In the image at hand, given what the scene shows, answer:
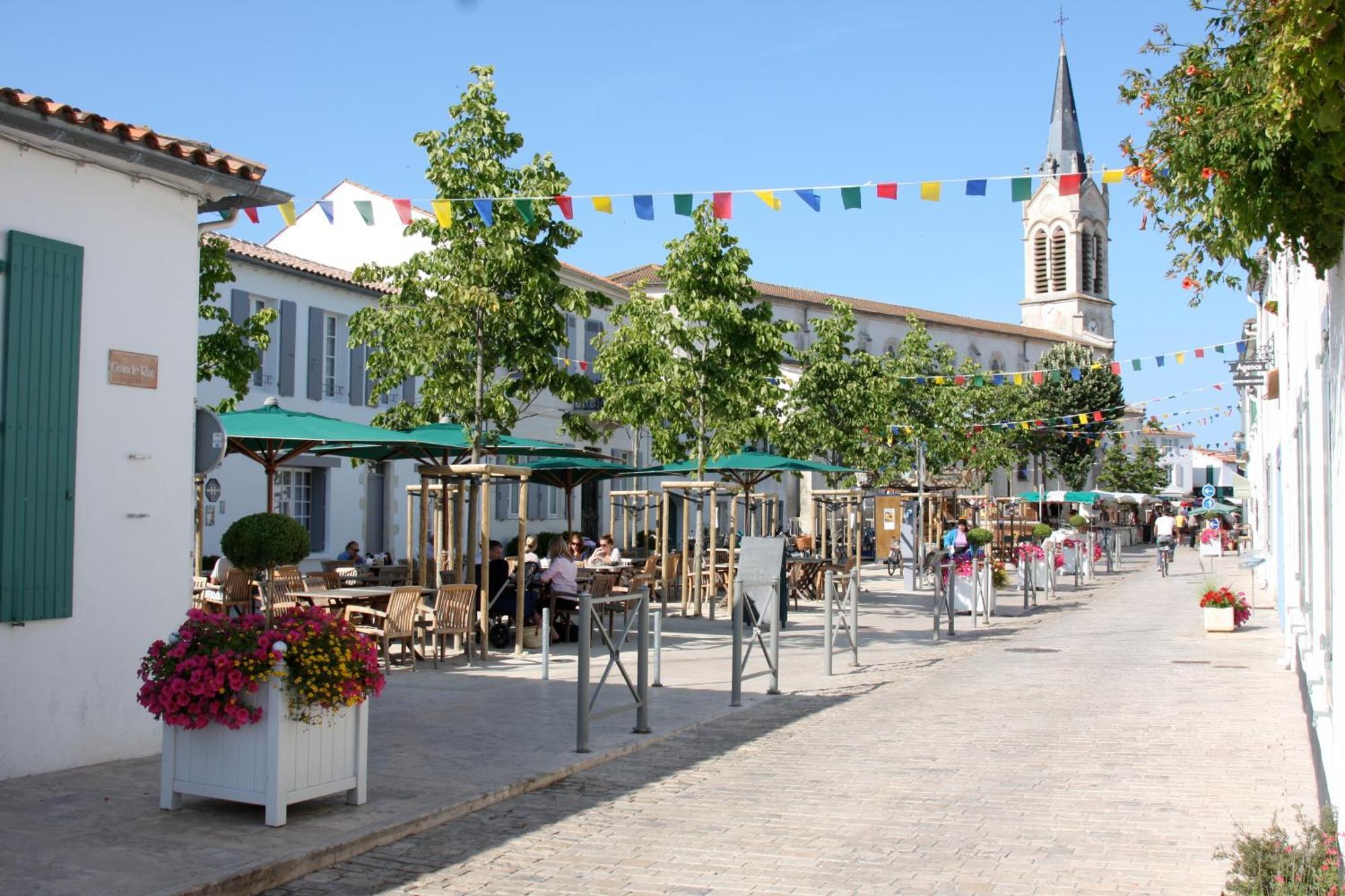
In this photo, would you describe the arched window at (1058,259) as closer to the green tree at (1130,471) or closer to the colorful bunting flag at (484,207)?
the green tree at (1130,471)

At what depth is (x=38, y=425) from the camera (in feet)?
26.1

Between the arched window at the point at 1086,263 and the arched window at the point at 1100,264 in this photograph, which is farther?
the arched window at the point at 1100,264

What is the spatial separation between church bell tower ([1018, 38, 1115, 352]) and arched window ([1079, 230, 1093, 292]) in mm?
42

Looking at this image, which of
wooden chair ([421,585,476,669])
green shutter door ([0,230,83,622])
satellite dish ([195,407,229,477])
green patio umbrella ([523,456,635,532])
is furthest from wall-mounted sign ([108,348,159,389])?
green patio umbrella ([523,456,635,532])

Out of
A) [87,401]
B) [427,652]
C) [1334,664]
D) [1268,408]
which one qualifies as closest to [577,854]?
[1334,664]

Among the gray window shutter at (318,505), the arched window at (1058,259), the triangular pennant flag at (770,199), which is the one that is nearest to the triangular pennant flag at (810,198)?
the triangular pennant flag at (770,199)

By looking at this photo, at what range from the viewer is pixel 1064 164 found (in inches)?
3081

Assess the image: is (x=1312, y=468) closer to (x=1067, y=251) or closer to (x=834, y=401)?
(x=834, y=401)

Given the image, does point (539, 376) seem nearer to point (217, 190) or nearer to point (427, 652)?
point (427, 652)

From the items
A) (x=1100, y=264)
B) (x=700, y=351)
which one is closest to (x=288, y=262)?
(x=700, y=351)

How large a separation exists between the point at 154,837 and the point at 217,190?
15.5 feet

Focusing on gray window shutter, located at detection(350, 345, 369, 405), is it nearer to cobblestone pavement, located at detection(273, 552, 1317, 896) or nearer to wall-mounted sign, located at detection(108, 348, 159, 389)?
cobblestone pavement, located at detection(273, 552, 1317, 896)

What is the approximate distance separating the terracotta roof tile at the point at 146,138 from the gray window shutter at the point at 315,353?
16984 millimetres

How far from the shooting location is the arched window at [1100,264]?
274 ft
